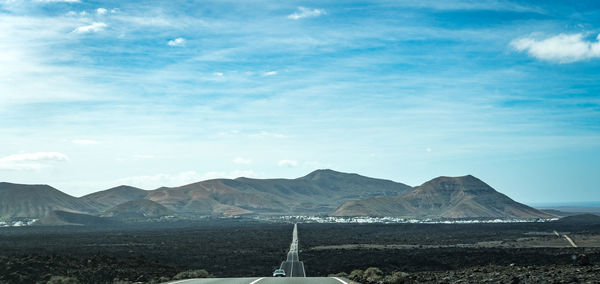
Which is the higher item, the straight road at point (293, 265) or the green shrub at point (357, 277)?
the green shrub at point (357, 277)

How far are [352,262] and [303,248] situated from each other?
90.8ft

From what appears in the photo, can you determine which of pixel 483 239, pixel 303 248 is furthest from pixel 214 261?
pixel 483 239

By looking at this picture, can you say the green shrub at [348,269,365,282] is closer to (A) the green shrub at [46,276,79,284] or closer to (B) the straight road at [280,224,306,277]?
(A) the green shrub at [46,276,79,284]

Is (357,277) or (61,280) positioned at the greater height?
(61,280)

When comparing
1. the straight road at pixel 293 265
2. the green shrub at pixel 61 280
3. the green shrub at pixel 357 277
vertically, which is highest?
the green shrub at pixel 61 280

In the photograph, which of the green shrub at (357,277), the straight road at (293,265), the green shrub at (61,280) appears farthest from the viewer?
the straight road at (293,265)

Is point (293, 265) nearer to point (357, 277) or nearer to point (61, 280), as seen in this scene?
point (357, 277)

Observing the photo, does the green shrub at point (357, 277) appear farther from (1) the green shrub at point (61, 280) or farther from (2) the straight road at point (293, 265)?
(2) the straight road at point (293, 265)

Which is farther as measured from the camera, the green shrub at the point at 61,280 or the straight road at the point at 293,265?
the straight road at the point at 293,265

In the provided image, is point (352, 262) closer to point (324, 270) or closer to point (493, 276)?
point (324, 270)

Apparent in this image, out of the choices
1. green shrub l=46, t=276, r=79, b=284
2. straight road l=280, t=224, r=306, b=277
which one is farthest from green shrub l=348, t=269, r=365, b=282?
straight road l=280, t=224, r=306, b=277

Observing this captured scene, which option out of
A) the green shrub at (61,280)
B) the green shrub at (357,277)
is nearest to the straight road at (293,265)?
the green shrub at (357,277)

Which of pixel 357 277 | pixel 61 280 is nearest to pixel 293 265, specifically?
pixel 357 277

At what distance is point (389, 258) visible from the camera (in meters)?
79.9
